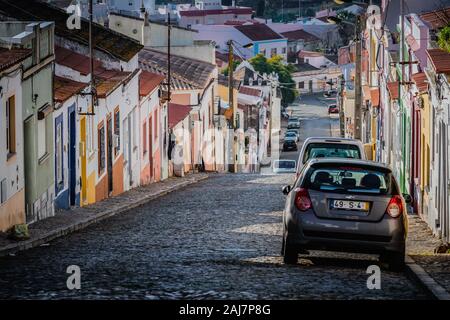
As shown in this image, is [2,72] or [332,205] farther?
[2,72]

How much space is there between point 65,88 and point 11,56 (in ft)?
19.0

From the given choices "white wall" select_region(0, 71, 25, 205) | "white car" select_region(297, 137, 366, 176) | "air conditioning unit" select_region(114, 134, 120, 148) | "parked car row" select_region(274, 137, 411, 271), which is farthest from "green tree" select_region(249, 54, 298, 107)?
"parked car row" select_region(274, 137, 411, 271)

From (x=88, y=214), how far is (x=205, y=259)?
905 cm

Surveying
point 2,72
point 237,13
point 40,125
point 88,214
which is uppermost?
point 2,72

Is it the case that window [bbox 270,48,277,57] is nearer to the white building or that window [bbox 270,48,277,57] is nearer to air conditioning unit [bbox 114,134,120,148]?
air conditioning unit [bbox 114,134,120,148]

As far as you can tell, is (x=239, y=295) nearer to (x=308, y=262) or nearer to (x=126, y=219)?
(x=308, y=262)

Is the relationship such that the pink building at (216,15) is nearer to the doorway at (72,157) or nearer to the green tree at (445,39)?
the doorway at (72,157)

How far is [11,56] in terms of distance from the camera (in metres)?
20.5

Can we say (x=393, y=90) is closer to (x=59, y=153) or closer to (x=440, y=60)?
(x=59, y=153)

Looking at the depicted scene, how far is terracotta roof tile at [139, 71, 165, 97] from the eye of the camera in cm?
3744

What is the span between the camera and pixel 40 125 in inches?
930

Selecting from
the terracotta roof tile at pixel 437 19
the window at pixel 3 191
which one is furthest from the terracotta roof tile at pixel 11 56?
the terracotta roof tile at pixel 437 19

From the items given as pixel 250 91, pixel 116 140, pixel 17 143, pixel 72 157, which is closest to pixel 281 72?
pixel 250 91
